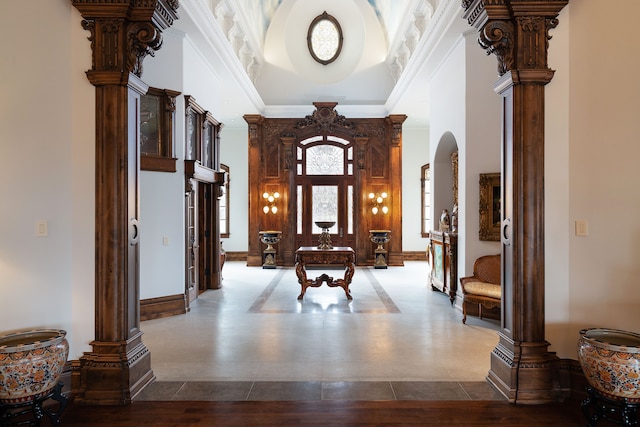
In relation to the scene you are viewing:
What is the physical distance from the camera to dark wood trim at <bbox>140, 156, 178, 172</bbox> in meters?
5.80

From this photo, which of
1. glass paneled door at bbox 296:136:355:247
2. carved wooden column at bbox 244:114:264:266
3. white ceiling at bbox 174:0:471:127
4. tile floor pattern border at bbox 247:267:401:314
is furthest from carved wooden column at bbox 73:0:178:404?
glass paneled door at bbox 296:136:355:247

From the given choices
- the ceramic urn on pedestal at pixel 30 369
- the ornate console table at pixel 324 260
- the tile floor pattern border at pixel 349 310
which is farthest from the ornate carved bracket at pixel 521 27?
the ornate console table at pixel 324 260

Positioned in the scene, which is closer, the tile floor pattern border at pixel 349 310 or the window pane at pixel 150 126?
the window pane at pixel 150 126

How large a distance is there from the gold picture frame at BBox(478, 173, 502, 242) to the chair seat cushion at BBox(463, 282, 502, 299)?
732mm

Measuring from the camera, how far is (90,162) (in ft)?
10.8

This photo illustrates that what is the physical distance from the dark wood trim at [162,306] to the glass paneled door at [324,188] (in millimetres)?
5821

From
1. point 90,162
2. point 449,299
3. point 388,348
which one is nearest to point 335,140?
point 449,299

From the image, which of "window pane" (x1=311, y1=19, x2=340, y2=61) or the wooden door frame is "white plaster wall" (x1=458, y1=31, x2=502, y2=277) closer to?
the wooden door frame

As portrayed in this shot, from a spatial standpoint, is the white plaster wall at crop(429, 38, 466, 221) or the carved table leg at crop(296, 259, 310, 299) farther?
the carved table leg at crop(296, 259, 310, 299)

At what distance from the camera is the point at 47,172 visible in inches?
128

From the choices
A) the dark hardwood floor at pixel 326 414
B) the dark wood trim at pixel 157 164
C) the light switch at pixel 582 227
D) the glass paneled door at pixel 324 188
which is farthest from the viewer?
the glass paneled door at pixel 324 188

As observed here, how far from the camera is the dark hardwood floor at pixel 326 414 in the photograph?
2.93m

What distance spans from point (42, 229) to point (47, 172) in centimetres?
43

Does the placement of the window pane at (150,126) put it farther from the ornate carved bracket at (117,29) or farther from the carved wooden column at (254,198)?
the carved wooden column at (254,198)
